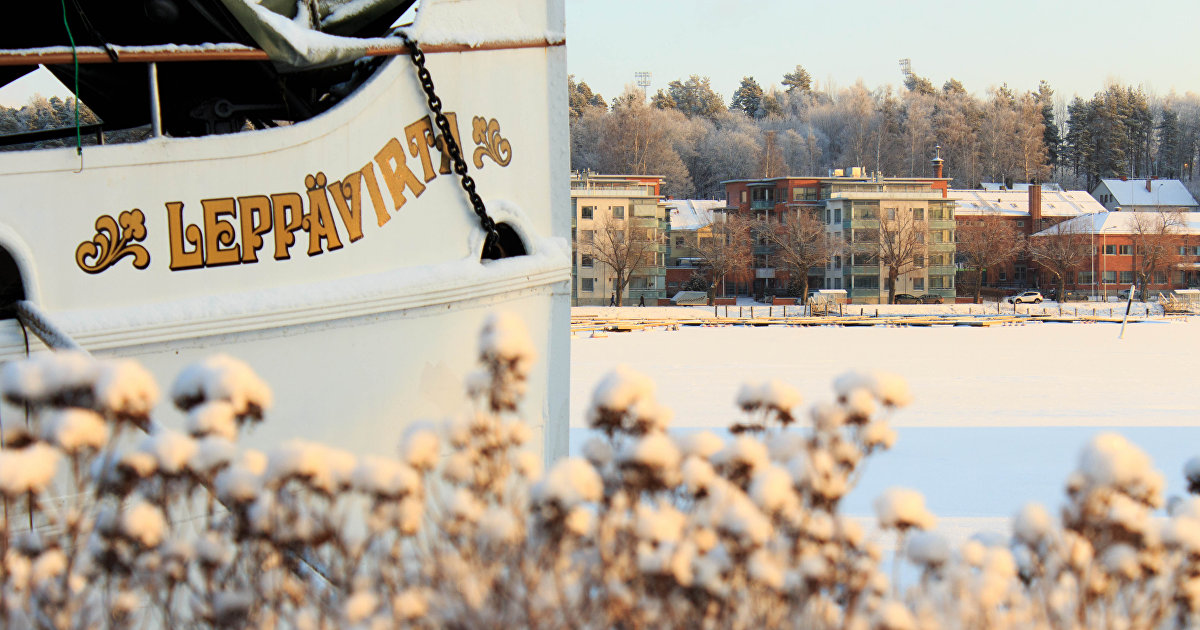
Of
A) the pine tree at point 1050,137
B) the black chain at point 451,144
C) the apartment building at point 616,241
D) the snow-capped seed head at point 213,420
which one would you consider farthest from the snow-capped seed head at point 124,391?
the pine tree at point 1050,137

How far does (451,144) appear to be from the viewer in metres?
5.32

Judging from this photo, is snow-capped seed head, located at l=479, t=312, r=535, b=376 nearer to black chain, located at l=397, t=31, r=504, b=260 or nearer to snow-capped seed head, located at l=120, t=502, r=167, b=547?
snow-capped seed head, located at l=120, t=502, r=167, b=547

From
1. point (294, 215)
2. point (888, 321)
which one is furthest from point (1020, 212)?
point (294, 215)

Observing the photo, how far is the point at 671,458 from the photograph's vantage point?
2303mm

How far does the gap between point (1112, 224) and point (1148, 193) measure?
2944 cm

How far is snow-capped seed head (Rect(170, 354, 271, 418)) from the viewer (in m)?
2.42

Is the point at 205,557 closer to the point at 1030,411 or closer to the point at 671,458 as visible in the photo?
the point at 671,458

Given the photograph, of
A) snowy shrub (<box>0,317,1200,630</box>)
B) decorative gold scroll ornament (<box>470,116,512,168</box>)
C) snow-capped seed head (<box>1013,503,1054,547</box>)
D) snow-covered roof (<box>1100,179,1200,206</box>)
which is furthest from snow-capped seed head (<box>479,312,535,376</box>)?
snow-covered roof (<box>1100,179,1200,206</box>)

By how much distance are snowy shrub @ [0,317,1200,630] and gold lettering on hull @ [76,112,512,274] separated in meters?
2.03

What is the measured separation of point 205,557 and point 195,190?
8.18ft

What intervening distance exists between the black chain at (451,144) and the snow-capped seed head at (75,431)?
312 cm

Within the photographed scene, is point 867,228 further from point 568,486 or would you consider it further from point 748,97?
point 748,97

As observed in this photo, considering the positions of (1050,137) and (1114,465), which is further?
(1050,137)

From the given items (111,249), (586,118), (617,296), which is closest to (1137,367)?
(111,249)
